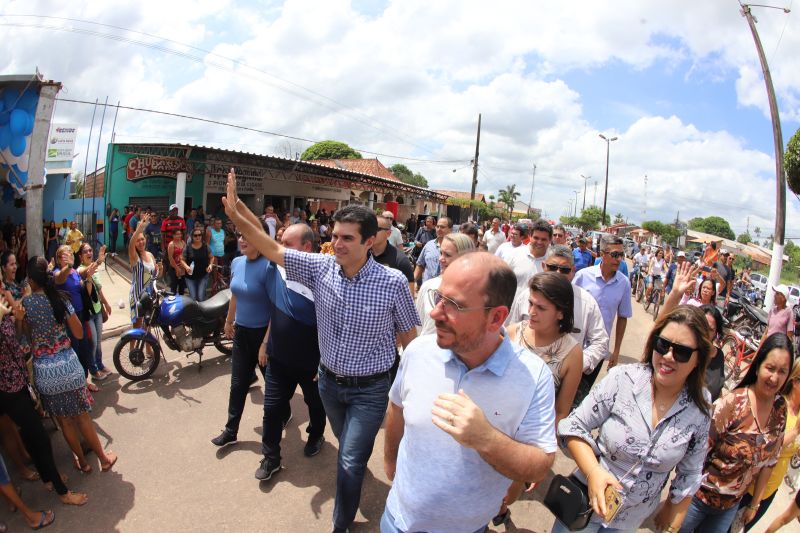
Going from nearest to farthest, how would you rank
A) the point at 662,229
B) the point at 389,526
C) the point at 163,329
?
the point at 389,526 < the point at 163,329 < the point at 662,229

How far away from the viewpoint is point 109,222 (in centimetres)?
1132

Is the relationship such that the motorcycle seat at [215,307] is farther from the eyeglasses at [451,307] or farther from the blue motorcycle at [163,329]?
the eyeglasses at [451,307]

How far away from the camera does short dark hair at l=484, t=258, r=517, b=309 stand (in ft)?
4.80

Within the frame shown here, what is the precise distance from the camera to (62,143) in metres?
13.9

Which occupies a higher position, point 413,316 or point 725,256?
point 725,256

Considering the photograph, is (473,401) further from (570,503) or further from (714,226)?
(714,226)

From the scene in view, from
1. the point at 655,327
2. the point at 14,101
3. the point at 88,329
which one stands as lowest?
the point at 88,329

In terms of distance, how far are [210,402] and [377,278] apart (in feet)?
9.53

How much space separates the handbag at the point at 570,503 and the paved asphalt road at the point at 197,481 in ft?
4.28

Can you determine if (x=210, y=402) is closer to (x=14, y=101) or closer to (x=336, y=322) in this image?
(x=336, y=322)

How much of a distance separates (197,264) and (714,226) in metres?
108

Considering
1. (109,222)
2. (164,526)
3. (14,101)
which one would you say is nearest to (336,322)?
(164,526)

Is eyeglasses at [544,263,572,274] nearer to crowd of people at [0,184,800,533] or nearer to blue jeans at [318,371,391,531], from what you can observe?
crowd of people at [0,184,800,533]

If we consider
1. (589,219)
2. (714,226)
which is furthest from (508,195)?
(714,226)
